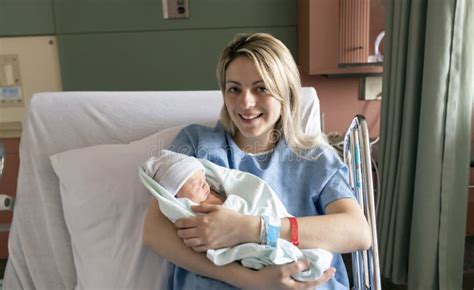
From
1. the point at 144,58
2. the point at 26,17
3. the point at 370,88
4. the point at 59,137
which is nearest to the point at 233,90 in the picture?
the point at 59,137

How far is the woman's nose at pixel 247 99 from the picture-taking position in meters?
1.15

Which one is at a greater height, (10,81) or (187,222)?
(10,81)

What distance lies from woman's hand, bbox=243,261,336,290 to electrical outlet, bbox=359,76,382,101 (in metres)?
1.29

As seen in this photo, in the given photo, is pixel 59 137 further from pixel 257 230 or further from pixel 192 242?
pixel 257 230

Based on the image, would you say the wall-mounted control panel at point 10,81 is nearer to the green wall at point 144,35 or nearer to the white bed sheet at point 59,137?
the green wall at point 144,35

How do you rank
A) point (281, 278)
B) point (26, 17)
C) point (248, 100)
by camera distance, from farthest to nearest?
point (26, 17), point (248, 100), point (281, 278)

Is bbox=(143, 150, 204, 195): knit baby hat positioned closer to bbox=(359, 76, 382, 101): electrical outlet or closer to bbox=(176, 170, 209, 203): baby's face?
bbox=(176, 170, 209, 203): baby's face

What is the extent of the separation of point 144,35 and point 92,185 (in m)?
0.99

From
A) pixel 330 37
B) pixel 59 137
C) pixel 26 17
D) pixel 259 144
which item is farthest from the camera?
pixel 26 17

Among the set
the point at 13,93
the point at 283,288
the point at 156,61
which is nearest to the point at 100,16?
the point at 156,61

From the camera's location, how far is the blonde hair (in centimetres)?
115

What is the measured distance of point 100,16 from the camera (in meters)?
2.03

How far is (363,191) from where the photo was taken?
4.02ft

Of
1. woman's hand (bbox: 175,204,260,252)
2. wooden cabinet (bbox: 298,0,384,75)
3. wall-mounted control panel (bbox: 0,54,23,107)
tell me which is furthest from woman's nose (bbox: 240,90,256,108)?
wall-mounted control panel (bbox: 0,54,23,107)
